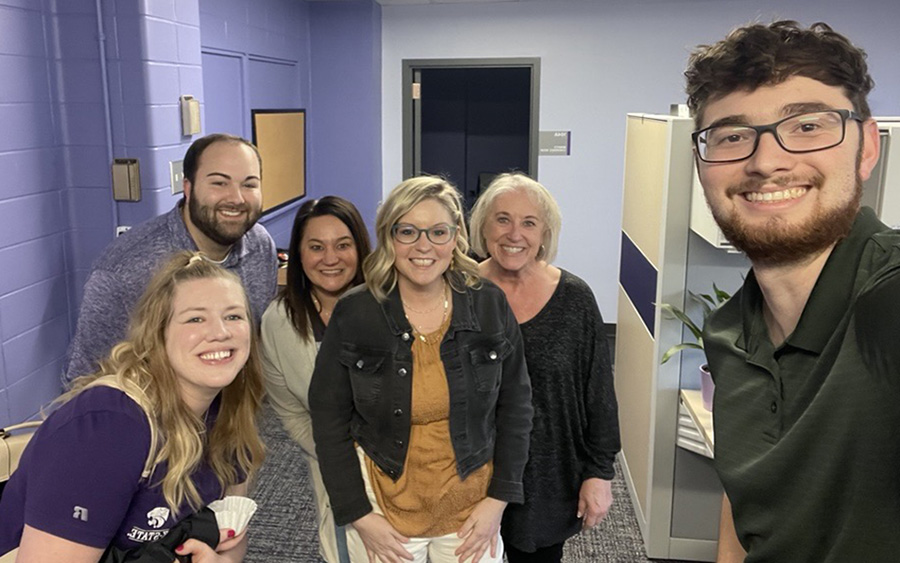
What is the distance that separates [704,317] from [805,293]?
5.09ft

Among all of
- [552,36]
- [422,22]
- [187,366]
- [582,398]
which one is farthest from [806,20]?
[187,366]

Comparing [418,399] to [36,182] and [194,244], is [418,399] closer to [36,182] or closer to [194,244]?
[194,244]

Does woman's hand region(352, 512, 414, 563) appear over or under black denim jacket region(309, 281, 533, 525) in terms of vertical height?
under

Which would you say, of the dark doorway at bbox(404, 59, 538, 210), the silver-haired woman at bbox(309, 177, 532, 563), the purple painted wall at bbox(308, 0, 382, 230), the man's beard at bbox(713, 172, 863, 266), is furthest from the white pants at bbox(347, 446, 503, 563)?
the dark doorway at bbox(404, 59, 538, 210)

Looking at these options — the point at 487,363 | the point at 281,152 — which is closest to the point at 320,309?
the point at 487,363

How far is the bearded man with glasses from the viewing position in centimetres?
77

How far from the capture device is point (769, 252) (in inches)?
35.4

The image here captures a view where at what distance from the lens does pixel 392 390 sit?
4.99 feet

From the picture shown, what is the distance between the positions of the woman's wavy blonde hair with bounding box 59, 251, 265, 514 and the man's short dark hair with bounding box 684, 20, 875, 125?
103cm

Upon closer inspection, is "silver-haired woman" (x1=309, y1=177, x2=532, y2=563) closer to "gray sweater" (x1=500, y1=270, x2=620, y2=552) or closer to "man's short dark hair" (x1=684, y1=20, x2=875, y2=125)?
"gray sweater" (x1=500, y1=270, x2=620, y2=552)

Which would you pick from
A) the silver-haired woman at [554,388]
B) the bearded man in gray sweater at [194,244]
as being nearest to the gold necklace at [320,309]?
the bearded man in gray sweater at [194,244]

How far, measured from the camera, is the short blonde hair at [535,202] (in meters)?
1.79

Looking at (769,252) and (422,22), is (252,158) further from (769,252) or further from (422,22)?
(422,22)

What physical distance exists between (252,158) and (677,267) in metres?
1.49
